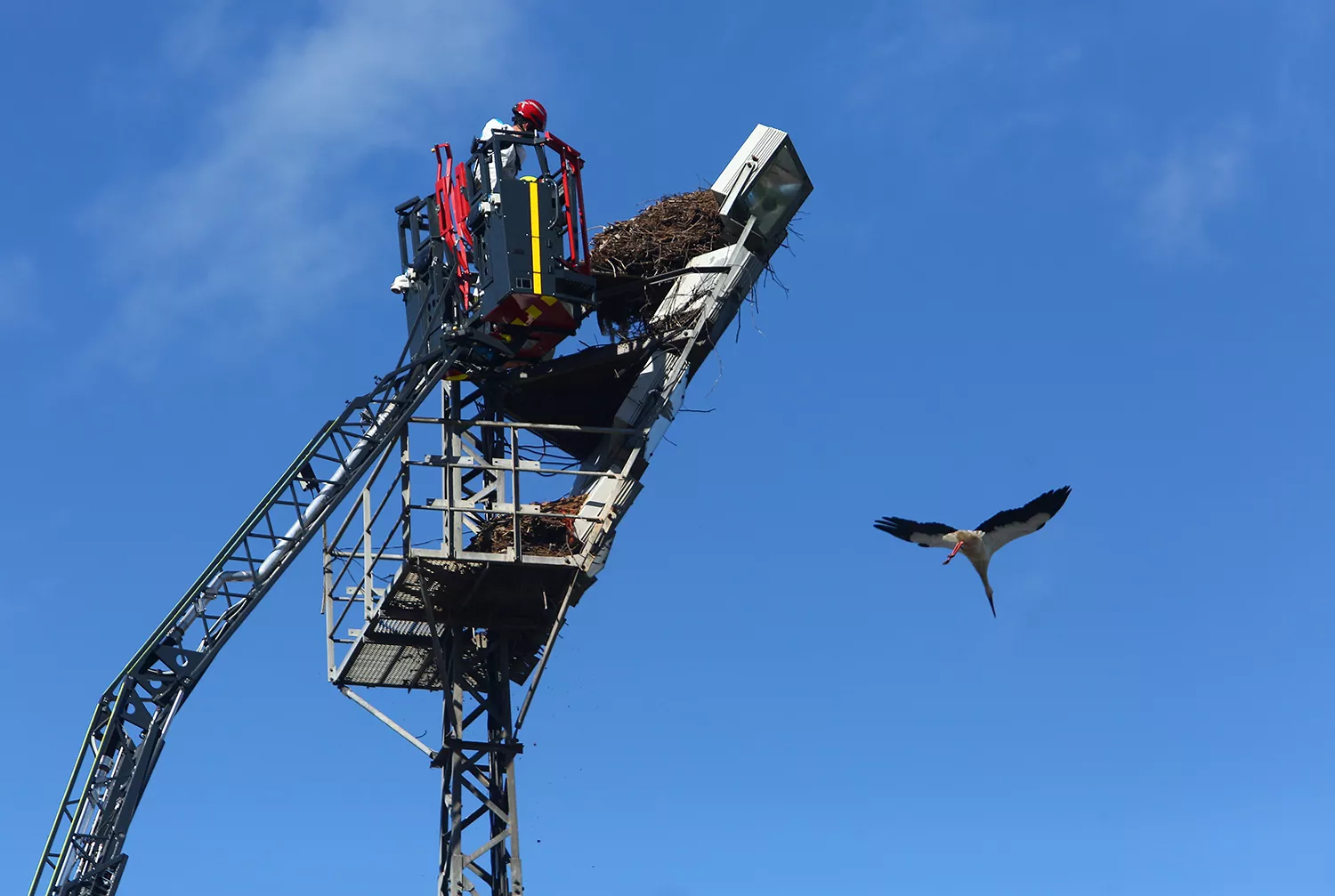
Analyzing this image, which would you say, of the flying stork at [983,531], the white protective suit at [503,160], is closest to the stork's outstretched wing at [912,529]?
the flying stork at [983,531]

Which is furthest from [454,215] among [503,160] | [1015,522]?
[1015,522]

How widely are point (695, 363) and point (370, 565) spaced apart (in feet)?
17.9

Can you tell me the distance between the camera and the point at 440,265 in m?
37.8

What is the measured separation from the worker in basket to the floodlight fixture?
303cm

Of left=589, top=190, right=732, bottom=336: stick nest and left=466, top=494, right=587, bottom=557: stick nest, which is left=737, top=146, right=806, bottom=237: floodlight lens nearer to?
left=589, top=190, right=732, bottom=336: stick nest

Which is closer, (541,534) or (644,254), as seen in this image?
(541,534)

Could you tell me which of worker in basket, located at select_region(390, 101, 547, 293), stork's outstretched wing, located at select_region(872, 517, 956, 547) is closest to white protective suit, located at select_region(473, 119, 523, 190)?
worker in basket, located at select_region(390, 101, 547, 293)

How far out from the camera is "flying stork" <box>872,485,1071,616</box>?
123 ft

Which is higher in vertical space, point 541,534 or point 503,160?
point 503,160

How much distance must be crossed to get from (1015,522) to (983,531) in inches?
18.0

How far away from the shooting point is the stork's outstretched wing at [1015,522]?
3756cm

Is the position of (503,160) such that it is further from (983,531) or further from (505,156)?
(983,531)

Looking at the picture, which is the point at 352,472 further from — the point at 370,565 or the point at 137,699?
the point at 137,699

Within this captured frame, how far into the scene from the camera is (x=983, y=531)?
1487 inches
